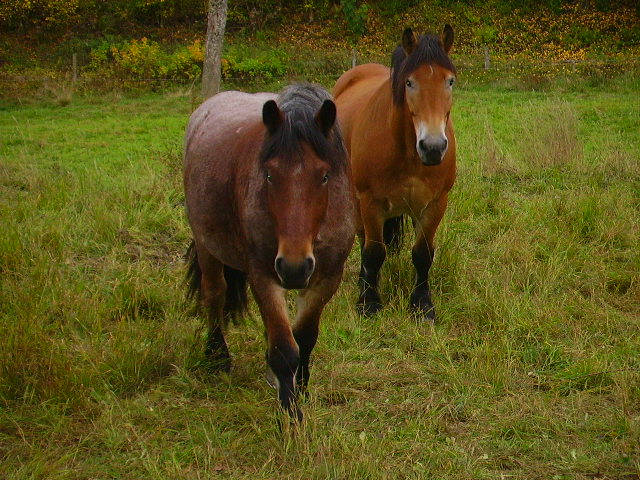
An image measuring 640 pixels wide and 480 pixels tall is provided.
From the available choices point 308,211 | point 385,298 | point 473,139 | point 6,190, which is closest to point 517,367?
point 385,298

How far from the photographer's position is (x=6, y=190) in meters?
7.67

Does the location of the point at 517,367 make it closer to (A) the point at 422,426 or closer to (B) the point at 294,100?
(A) the point at 422,426

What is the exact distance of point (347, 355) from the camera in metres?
4.57

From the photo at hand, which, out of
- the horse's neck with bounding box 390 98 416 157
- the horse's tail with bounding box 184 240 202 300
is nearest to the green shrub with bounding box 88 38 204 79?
the horse's neck with bounding box 390 98 416 157

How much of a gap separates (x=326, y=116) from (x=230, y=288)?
1.73m

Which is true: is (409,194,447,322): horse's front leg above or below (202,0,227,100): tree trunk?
below

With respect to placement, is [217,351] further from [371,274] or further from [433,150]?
[433,150]

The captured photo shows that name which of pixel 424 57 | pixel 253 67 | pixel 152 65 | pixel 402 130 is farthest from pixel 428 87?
pixel 152 65

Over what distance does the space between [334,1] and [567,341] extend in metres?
27.5

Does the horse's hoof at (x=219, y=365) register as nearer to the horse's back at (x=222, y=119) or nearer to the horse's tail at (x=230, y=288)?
the horse's tail at (x=230, y=288)

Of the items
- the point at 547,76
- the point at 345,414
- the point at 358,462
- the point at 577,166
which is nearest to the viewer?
the point at 358,462

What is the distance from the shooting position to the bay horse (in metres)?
4.81

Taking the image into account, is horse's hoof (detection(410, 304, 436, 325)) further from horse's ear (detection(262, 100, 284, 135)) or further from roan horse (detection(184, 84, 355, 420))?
horse's ear (detection(262, 100, 284, 135))

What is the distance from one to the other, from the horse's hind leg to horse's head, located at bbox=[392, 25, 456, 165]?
5.16 feet
